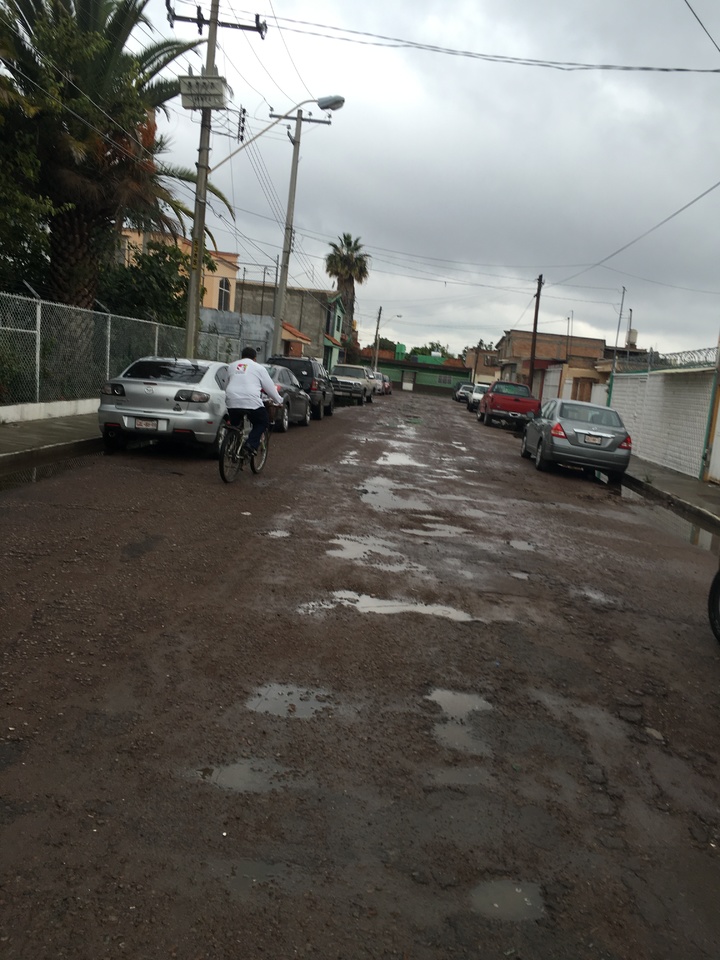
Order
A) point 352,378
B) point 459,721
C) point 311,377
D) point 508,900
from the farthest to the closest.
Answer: point 352,378, point 311,377, point 459,721, point 508,900

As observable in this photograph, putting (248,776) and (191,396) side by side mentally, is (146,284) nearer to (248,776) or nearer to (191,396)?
(191,396)

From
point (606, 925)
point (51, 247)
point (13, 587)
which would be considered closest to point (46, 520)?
point (13, 587)

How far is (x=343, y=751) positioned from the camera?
3.78m

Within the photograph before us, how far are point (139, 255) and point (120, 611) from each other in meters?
19.6

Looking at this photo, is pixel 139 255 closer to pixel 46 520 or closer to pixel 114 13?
pixel 114 13

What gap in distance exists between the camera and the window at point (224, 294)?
44.1 metres

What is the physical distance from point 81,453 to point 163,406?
5.35ft

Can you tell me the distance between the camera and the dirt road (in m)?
2.68

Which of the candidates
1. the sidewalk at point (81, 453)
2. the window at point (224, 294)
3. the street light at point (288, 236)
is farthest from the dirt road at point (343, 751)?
the window at point (224, 294)

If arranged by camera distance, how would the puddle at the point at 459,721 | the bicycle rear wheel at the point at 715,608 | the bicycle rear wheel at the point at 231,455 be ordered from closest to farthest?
the puddle at the point at 459,721 < the bicycle rear wheel at the point at 715,608 < the bicycle rear wheel at the point at 231,455

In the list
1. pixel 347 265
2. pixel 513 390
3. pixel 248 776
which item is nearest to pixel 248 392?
pixel 248 776

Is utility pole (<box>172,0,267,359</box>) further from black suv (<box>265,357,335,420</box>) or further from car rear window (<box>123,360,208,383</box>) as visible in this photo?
car rear window (<box>123,360,208,383</box>)

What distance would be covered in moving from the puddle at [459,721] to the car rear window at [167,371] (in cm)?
885

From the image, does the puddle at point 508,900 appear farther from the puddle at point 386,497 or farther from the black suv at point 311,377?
the black suv at point 311,377
